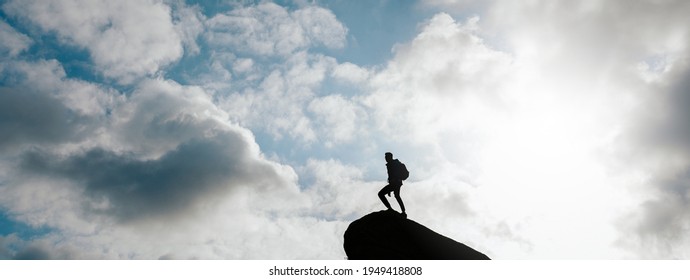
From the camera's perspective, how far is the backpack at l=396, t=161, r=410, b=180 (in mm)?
17500

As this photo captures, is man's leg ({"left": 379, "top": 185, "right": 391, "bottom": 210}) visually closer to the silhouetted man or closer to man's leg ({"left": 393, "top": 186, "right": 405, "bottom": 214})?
the silhouetted man

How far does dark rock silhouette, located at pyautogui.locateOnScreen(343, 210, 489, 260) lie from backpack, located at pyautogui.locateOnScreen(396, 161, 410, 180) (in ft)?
5.64

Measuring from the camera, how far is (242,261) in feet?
39.3

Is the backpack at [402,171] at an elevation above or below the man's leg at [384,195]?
above

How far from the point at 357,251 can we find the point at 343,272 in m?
3.47

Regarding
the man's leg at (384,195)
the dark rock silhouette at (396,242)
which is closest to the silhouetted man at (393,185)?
the man's leg at (384,195)

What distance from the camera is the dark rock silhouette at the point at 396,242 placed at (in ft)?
51.2

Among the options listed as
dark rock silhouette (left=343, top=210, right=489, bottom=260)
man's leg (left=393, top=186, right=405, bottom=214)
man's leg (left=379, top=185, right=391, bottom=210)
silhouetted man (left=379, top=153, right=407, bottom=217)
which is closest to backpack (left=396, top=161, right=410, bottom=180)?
silhouetted man (left=379, top=153, right=407, bottom=217)

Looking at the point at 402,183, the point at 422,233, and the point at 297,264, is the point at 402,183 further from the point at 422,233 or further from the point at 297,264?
the point at 297,264

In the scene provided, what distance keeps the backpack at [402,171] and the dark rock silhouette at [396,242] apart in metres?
1.72

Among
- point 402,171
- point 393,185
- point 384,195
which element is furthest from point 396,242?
point 402,171

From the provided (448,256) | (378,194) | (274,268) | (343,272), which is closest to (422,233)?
(448,256)

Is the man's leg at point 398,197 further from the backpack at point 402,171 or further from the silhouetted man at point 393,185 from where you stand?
the backpack at point 402,171

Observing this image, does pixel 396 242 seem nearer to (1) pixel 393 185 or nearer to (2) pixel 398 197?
(2) pixel 398 197
